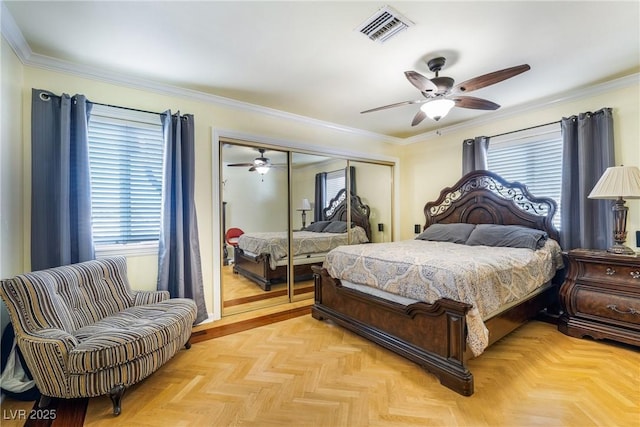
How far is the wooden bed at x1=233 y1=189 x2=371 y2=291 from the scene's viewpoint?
3.67 metres

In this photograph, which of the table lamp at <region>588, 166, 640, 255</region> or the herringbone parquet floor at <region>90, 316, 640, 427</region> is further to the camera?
the table lamp at <region>588, 166, 640, 255</region>

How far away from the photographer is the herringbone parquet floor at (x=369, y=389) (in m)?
1.67

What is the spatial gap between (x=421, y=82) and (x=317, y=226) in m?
2.46

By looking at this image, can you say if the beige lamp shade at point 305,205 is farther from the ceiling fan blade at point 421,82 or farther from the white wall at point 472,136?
the ceiling fan blade at point 421,82

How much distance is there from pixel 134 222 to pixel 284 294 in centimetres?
200

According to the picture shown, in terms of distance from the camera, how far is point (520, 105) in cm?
353

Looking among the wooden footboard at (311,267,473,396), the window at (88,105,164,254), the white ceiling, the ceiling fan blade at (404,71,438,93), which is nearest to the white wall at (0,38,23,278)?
the white ceiling

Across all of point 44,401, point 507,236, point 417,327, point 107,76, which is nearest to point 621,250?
point 507,236

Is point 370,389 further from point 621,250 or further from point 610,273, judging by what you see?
point 621,250

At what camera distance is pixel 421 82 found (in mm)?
2199

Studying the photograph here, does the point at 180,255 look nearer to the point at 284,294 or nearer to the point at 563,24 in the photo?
the point at 284,294

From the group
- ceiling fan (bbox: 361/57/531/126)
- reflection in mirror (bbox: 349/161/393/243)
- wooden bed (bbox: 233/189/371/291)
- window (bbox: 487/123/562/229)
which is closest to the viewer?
ceiling fan (bbox: 361/57/531/126)

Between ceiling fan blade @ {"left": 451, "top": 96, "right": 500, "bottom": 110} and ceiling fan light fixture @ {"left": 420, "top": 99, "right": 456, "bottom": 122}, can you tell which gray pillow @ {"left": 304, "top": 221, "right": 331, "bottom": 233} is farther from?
ceiling fan blade @ {"left": 451, "top": 96, "right": 500, "bottom": 110}

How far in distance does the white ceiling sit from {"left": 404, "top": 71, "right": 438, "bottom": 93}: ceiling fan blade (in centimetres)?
31
